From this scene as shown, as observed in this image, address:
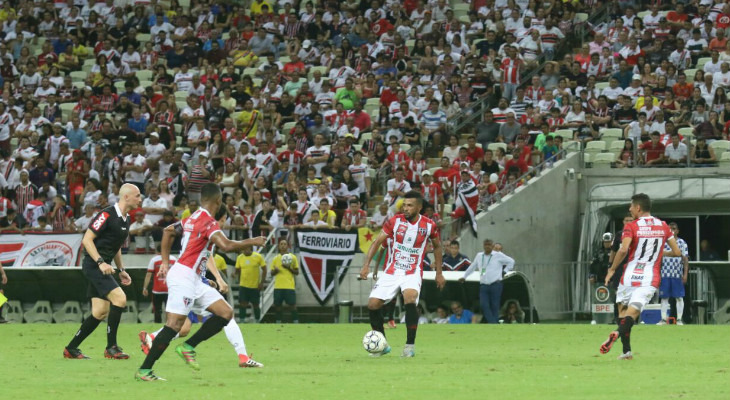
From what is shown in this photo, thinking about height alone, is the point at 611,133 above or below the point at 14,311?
above

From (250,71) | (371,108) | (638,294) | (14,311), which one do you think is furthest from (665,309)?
(250,71)

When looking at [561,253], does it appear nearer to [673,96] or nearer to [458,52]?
[673,96]

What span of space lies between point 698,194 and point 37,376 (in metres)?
18.6

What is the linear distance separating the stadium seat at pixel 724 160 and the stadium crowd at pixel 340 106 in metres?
0.30

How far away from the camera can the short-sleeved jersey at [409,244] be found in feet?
51.0

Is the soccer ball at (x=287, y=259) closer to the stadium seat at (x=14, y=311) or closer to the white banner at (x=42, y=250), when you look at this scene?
the white banner at (x=42, y=250)

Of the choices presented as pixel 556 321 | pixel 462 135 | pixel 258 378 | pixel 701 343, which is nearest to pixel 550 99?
pixel 462 135

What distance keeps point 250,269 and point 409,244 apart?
1089cm

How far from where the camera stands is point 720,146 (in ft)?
91.9

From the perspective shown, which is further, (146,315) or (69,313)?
(69,313)

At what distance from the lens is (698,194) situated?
28047 millimetres

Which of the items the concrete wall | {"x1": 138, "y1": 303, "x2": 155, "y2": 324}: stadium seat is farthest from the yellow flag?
{"x1": 138, "y1": 303, "x2": 155, "y2": 324}: stadium seat

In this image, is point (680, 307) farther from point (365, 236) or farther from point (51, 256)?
point (51, 256)

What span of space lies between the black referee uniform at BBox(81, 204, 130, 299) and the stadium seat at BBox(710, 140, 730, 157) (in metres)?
16.7
